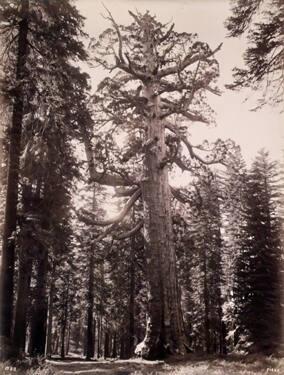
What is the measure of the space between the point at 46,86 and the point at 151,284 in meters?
6.55

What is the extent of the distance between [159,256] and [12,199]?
4.56m

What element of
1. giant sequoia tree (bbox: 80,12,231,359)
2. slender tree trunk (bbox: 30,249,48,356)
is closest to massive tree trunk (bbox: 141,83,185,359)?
giant sequoia tree (bbox: 80,12,231,359)

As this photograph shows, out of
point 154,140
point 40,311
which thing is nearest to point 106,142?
point 154,140

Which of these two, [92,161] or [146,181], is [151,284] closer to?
[146,181]

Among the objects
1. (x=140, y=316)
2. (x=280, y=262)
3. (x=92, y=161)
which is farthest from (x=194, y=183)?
(x=140, y=316)

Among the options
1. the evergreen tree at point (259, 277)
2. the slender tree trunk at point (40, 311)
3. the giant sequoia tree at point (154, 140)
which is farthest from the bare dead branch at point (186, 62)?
the slender tree trunk at point (40, 311)

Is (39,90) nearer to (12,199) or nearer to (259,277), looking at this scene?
(12,199)

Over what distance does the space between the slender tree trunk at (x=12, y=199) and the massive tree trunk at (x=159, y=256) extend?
380 cm

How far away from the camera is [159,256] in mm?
11695

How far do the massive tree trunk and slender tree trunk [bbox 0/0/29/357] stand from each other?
3.80 metres

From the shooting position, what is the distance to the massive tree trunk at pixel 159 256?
1064cm

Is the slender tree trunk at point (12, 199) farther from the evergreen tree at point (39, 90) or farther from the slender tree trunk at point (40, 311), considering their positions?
the slender tree trunk at point (40, 311)

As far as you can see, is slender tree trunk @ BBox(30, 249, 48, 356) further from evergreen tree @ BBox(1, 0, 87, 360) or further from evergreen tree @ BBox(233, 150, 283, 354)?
evergreen tree @ BBox(233, 150, 283, 354)

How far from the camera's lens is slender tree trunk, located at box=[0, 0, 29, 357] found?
962 centimetres
